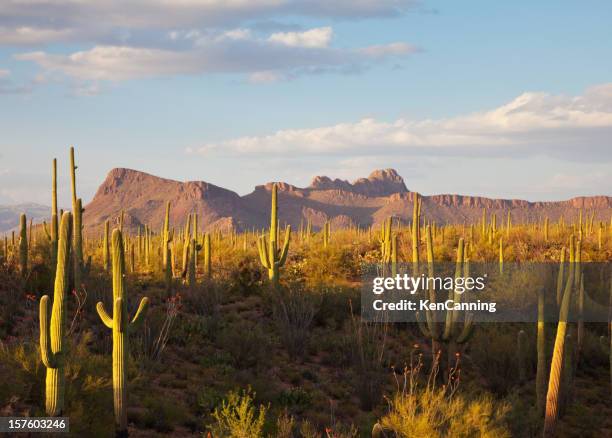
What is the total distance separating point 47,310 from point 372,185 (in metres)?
162

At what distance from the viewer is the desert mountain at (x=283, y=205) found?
120125 mm

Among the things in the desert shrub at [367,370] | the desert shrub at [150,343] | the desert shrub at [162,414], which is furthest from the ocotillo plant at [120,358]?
the desert shrub at [367,370]

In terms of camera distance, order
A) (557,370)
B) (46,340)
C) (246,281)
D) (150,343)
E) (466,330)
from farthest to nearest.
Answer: (246,281), (466,330), (150,343), (557,370), (46,340)

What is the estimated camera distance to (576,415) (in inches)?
540

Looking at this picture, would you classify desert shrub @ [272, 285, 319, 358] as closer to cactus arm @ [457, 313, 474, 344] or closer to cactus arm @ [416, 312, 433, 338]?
cactus arm @ [416, 312, 433, 338]

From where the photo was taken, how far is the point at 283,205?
14325cm

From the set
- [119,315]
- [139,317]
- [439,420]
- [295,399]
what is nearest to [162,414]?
[139,317]

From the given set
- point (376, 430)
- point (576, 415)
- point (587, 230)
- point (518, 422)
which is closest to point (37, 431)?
point (376, 430)

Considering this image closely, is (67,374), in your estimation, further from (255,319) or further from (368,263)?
(368,263)

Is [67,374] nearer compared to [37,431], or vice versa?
[37,431]

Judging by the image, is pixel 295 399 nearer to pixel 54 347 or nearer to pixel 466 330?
pixel 466 330

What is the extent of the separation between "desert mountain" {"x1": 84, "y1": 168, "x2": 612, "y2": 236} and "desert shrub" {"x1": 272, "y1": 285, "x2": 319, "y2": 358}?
9045 cm

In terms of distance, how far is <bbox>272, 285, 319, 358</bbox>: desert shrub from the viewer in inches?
645

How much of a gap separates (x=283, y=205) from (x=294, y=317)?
12584 centimetres
